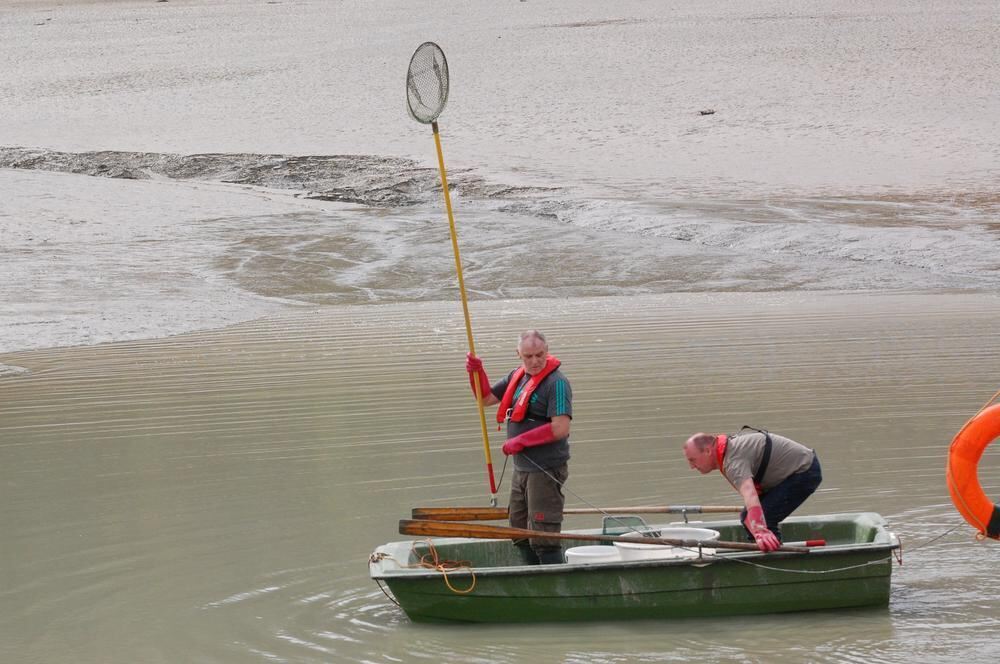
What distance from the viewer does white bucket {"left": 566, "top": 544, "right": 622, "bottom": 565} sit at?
6.97 metres

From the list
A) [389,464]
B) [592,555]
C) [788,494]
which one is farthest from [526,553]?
[389,464]

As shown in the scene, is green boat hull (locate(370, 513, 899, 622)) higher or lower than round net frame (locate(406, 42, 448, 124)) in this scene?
lower

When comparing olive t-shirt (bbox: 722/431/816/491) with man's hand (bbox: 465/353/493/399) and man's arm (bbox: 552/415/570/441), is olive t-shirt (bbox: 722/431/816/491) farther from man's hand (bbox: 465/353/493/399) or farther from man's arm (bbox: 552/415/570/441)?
man's hand (bbox: 465/353/493/399)

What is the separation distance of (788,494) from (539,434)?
1.25 meters

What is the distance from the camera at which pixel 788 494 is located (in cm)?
676

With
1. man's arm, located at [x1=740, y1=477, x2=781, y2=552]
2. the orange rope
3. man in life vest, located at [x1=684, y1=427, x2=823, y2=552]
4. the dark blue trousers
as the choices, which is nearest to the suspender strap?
man in life vest, located at [x1=684, y1=427, x2=823, y2=552]

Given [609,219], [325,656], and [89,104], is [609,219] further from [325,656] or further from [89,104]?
[89,104]

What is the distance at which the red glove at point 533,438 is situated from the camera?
267 inches

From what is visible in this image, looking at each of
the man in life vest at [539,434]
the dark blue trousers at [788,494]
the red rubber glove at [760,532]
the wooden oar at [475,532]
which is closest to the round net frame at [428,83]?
the man in life vest at [539,434]

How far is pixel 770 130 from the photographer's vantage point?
34438 millimetres

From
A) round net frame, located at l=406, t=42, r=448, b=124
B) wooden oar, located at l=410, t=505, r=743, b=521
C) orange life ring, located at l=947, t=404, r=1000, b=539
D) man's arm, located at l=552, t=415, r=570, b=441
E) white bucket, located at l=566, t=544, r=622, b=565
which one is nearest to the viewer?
orange life ring, located at l=947, t=404, r=1000, b=539

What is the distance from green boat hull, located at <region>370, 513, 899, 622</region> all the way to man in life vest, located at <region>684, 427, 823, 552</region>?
8.5 inches

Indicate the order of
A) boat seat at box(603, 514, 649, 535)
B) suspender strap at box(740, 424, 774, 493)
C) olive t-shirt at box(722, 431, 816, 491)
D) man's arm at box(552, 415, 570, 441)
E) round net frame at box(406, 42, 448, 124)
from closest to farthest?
olive t-shirt at box(722, 431, 816, 491)
suspender strap at box(740, 424, 774, 493)
man's arm at box(552, 415, 570, 441)
boat seat at box(603, 514, 649, 535)
round net frame at box(406, 42, 448, 124)

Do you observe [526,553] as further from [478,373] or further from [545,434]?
[478,373]
